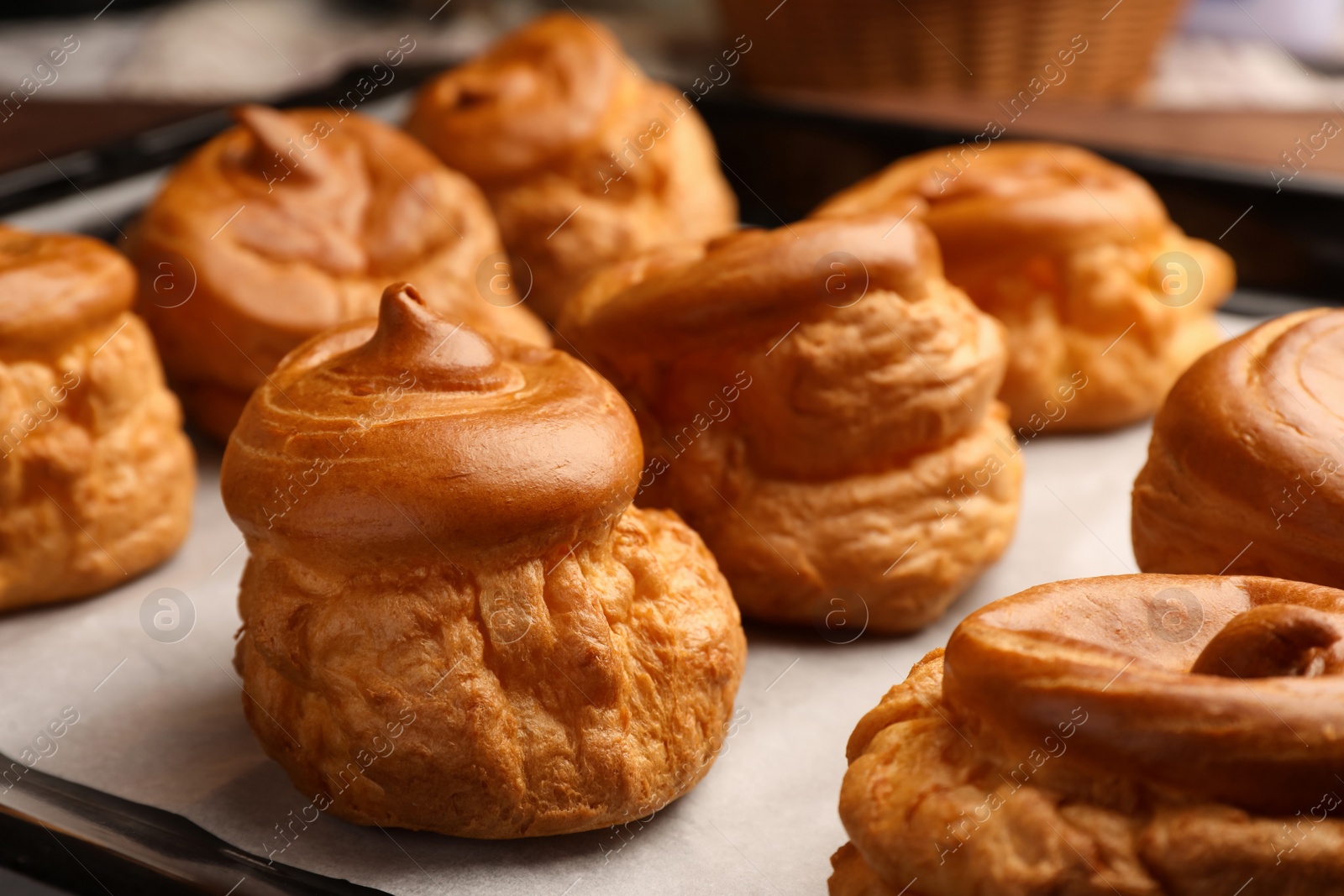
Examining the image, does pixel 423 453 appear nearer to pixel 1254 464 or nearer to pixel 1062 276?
pixel 1254 464

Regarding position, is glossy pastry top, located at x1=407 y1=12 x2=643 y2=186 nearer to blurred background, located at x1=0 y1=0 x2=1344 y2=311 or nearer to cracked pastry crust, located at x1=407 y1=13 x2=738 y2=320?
cracked pastry crust, located at x1=407 y1=13 x2=738 y2=320

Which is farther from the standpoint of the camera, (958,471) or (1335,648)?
(958,471)

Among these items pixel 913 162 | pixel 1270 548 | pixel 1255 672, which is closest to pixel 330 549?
pixel 1255 672

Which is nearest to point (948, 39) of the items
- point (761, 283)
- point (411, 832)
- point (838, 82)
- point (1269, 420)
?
point (838, 82)

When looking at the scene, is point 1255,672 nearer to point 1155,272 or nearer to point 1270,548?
point 1270,548

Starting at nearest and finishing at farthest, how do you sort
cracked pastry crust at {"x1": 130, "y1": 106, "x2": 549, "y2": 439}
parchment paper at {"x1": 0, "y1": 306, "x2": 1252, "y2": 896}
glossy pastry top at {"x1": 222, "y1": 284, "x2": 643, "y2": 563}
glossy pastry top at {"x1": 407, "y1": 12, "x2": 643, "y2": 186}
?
glossy pastry top at {"x1": 222, "y1": 284, "x2": 643, "y2": 563}, parchment paper at {"x1": 0, "y1": 306, "x2": 1252, "y2": 896}, cracked pastry crust at {"x1": 130, "y1": 106, "x2": 549, "y2": 439}, glossy pastry top at {"x1": 407, "y1": 12, "x2": 643, "y2": 186}

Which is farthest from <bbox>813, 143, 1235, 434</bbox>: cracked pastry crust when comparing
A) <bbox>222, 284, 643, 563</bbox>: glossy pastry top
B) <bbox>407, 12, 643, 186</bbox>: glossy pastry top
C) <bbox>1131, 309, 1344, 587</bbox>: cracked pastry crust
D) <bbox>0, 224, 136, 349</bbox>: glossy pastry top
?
<bbox>0, 224, 136, 349</bbox>: glossy pastry top
